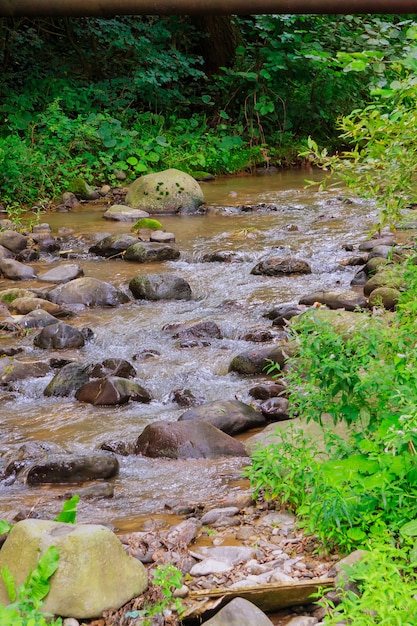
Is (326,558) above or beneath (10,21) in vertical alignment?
beneath

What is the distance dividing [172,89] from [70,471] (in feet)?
42.1

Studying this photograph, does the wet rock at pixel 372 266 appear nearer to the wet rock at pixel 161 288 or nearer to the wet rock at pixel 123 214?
the wet rock at pixel 161 288

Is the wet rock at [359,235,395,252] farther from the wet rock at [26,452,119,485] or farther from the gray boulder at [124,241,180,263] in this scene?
the wet rock at [26,452,119,485]

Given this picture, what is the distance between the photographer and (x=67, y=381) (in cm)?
544

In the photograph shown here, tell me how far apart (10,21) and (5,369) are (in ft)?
36.8

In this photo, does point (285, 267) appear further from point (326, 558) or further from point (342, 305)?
point (326, 558)

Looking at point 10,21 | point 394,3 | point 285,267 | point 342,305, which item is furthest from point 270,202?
point 10,21

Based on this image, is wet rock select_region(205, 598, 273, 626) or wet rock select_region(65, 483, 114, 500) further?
wet rock select_region(65, 483, 114, 500)

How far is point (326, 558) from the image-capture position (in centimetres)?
287

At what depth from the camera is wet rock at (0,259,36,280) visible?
323 inches

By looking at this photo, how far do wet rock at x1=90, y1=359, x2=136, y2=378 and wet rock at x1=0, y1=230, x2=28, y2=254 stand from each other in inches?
151

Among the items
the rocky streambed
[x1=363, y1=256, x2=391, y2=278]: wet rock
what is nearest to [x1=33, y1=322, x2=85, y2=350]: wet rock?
the rocky streambed

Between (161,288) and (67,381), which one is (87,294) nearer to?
(161,288)

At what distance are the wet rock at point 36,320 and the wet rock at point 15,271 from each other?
1.45m
